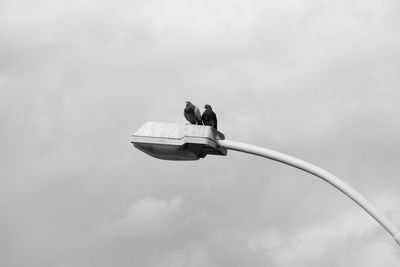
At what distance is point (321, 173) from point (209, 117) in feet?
13.0

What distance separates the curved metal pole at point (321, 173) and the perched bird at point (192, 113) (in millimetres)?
2093

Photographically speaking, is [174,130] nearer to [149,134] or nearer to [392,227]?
[149,134]

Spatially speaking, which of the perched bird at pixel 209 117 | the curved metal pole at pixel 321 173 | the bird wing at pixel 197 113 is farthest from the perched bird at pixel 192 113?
the curved metal pole at pixel 321 173

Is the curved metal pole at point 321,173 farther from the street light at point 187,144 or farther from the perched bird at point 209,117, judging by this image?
the perched bird at point 209,117

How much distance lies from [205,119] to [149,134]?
3003 millimetres

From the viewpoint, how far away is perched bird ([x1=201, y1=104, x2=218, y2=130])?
51.0 feet

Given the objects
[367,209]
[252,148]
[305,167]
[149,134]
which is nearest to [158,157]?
[149,134]

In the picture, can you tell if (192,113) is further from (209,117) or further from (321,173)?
(321,173)

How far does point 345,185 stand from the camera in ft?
39.5

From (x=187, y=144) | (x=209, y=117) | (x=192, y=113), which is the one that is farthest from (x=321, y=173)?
(x=209, y=117)

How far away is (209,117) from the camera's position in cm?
1570

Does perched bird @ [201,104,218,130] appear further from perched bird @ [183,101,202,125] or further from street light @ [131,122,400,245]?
street light @ [131,122,400,245]

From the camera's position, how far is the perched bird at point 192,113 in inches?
594

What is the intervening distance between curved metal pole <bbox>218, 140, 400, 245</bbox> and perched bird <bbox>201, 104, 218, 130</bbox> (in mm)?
2416
